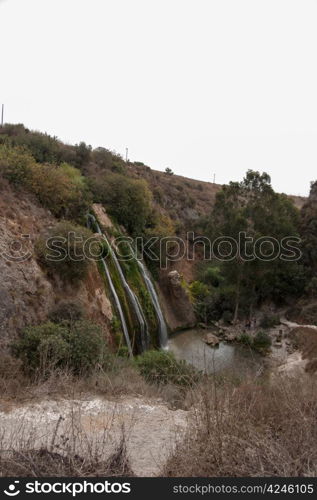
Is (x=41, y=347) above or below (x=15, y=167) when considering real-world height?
below

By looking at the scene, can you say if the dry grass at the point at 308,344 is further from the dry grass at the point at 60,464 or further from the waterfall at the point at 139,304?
the dry grass at the point at 60,464

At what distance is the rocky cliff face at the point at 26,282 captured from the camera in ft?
28.9

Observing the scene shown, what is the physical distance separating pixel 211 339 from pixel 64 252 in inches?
319

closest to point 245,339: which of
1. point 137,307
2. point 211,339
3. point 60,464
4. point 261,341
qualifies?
point 261,341

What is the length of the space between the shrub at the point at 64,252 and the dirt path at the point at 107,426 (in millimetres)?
5257

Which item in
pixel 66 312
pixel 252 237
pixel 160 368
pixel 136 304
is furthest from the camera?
pixel 252 237

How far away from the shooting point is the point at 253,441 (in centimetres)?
335

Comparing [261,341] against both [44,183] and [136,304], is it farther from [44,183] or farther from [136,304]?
[44,183]

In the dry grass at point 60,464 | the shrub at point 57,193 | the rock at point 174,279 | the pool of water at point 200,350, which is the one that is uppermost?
the shrub at point 57,193

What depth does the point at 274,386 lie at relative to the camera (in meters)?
5.12

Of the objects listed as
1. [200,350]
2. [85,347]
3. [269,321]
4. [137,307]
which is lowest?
[200,350]

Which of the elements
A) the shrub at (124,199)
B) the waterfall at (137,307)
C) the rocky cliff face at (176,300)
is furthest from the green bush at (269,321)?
the shrub at (124,199)

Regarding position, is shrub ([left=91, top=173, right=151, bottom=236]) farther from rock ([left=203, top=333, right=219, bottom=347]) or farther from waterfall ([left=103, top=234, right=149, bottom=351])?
rock ([left=203, top=333, right=219, bottom=347])
